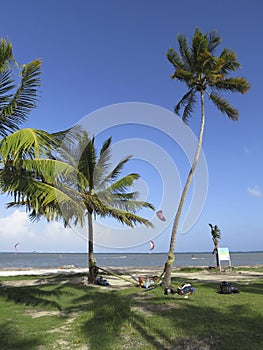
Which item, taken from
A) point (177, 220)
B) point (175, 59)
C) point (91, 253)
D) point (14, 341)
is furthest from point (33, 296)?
point (175, 59)

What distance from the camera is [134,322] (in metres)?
7.58

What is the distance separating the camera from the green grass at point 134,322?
613 cm

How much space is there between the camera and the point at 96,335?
21.9 ft

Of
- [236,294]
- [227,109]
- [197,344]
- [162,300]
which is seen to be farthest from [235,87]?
[197,344]

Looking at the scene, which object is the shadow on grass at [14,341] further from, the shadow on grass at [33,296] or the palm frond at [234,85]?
the palm frond at [234,85]

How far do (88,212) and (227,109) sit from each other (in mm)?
8471

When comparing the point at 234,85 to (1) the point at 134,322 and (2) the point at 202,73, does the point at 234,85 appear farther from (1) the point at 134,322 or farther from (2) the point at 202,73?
(1) the point at 134,322

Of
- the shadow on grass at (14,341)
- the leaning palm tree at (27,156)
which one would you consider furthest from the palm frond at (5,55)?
the shadow on grass at (14,341)

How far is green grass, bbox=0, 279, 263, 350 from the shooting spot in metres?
6.13

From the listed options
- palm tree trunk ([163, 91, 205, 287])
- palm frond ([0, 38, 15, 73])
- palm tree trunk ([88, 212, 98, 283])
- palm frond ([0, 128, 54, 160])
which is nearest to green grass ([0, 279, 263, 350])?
palm tree trunk ([163, 91, 205, 287])

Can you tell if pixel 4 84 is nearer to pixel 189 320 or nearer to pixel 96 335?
pixel 96 335

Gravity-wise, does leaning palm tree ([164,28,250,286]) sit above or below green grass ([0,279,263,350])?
→ above

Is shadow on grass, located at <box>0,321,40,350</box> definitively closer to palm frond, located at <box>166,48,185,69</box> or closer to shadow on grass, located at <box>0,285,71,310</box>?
shadow on grass, located at <box>0,285,71,310</box>

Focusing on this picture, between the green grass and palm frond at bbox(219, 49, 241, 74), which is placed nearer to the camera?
the green grass
